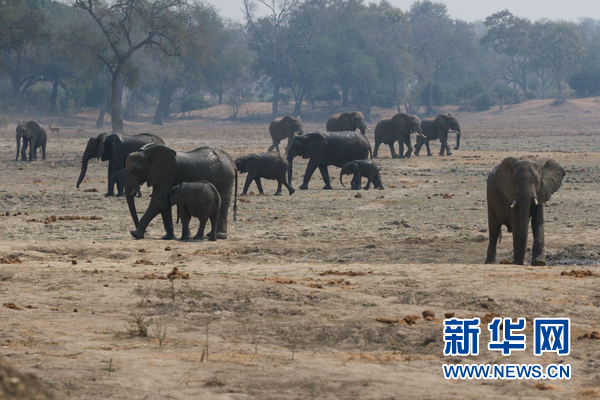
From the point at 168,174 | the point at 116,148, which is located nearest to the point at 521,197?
the point at 168,174

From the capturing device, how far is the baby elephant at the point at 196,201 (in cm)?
1108

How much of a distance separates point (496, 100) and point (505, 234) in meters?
62.5

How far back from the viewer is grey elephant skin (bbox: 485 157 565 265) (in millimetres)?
9086

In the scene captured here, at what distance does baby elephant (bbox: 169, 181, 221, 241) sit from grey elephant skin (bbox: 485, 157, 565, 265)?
3720 mm

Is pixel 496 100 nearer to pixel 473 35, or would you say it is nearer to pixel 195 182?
pixel 473 35

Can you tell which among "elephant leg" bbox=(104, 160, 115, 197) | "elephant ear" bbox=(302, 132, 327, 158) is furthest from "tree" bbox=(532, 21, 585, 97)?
"elephant leg" bbox=(104, 160, 115, 197)

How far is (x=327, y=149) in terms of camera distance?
2008 cm

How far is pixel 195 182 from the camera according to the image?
11383 mm

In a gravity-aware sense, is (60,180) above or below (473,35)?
below

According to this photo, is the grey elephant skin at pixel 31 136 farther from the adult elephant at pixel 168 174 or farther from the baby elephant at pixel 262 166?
the adult elephant at pixel 168 174

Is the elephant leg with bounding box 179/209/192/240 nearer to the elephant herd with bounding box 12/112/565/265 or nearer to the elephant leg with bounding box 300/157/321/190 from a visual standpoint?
the elephant herd with bounding box 12/112/565/265

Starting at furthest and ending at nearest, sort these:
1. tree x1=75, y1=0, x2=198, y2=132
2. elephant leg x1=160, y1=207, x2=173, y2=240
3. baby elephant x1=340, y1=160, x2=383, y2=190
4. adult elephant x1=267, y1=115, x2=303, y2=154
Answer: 1. tree x1=75, y1=0, x2=198, y2=132
2. adult elephant x1=267, y1=115, x2=303, y2=154
3. baby elephant x1=340, y1=160, x2=383, y2=190
4. elephant leg x1=160, y1=207, x2=173, y2=240

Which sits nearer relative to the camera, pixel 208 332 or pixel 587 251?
pixel 208 332

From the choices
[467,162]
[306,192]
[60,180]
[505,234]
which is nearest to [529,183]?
[505,234]
